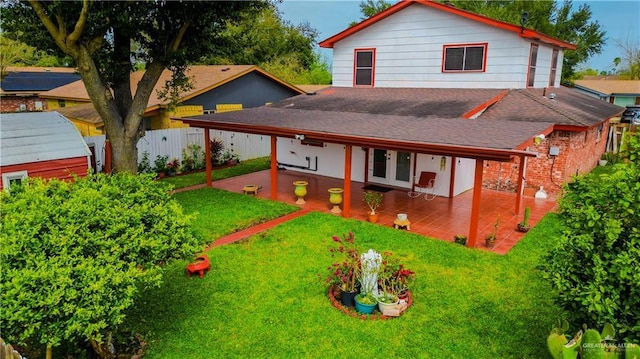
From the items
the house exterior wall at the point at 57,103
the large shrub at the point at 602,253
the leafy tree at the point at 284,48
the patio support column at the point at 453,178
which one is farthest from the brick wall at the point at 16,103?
the large shrub at the point at 602,253

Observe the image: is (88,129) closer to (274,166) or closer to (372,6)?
(274,166)

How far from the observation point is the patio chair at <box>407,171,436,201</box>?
1284cm

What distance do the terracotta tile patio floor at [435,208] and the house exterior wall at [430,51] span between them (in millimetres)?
4205

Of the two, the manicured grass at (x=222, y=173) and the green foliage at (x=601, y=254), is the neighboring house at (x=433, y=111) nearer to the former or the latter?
the manicured grass at (x=222, y=173)

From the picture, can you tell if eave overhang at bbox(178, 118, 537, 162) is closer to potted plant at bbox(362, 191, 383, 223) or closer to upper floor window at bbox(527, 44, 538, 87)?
potted plant at bbox(362, 191, 383, 223)

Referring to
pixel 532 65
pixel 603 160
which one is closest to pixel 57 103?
pixel 532 65

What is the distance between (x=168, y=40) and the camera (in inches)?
468

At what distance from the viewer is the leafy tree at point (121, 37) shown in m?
9.81

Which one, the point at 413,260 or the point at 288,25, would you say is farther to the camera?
the point at 288,25

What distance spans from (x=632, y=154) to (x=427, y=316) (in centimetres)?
359

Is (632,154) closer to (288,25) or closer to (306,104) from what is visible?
(306,104)

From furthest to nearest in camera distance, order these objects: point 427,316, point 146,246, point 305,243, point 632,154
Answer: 1. point 305,243
2. point 427,316
3. point 146,246
4. point 632,154

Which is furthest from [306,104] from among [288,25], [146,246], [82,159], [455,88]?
[288,25]

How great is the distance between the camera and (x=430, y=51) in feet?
50.8
